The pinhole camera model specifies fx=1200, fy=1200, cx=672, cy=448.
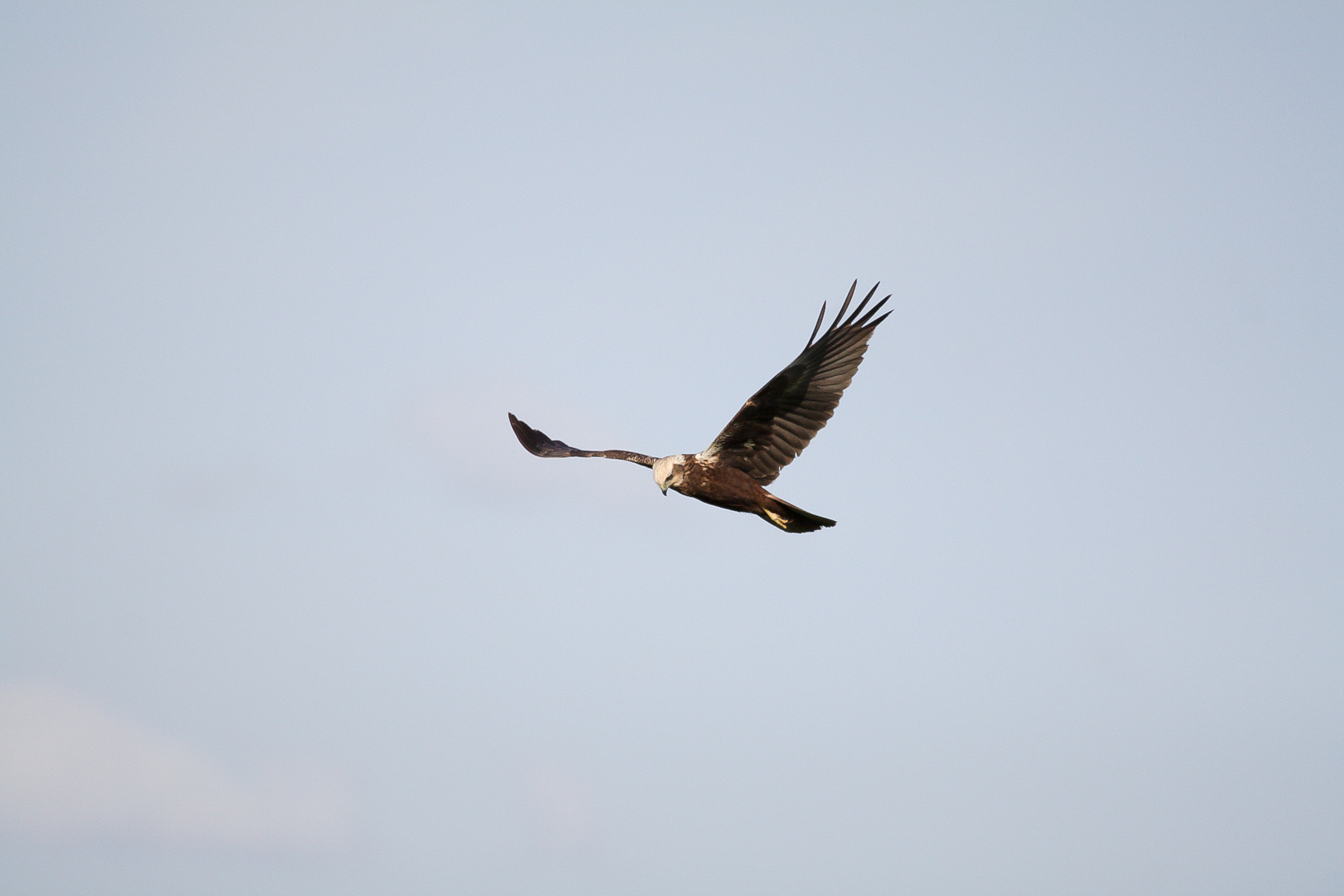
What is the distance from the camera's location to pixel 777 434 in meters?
13.1

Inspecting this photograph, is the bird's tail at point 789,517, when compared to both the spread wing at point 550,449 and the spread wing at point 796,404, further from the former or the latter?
the spread wing at point 550,449

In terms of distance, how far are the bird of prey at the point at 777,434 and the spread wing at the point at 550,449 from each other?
847 mm

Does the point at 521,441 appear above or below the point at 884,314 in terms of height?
above

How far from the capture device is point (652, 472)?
1312 centimetres

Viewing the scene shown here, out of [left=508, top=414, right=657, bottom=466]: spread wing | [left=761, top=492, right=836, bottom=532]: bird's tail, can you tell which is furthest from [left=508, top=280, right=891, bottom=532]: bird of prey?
[left=508, top=414, right=657, bottom=466]: spread wing

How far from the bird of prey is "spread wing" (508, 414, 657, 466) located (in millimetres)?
847

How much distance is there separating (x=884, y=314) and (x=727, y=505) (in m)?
2.61

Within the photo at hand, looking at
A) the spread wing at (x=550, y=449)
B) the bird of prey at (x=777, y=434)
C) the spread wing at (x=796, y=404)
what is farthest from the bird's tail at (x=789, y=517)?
the spread wing at (x=550, y=449)

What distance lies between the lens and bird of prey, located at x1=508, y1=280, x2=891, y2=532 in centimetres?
1251

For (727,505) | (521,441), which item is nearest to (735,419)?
(727,505)

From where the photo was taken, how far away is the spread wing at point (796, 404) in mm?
12570

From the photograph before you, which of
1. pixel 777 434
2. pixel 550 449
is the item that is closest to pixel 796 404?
pixel 777 434

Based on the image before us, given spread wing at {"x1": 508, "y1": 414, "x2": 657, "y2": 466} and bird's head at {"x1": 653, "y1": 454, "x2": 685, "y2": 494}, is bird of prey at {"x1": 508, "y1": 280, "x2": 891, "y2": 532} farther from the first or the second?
spread wing at {"x1": 508, "y1": 414, "x2": 657, "y2": 466}

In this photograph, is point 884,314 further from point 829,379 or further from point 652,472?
point 652,472
